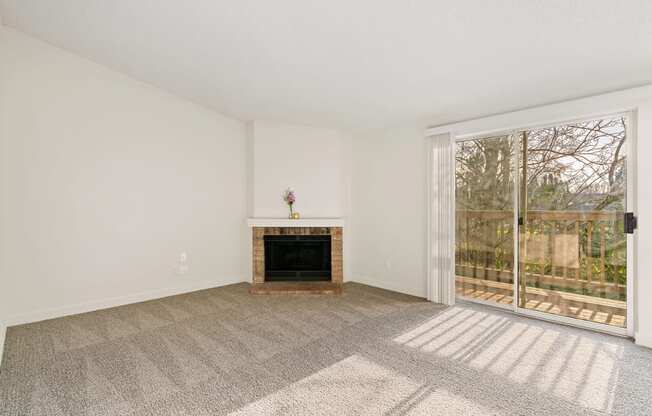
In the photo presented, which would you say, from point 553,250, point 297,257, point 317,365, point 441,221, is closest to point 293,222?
point 297,257

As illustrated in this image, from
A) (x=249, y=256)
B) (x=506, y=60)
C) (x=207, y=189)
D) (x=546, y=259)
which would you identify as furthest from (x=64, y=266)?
(x=546, y=259)

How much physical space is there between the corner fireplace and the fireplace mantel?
213mm

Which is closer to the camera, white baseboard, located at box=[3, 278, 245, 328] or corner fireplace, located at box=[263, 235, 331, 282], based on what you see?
white baseboard, located at box=[3, 278, 245, 328]

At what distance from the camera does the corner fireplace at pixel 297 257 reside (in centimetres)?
491

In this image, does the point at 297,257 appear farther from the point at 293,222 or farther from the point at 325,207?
the point at 325,207

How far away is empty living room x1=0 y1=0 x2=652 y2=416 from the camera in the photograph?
226 centimetres

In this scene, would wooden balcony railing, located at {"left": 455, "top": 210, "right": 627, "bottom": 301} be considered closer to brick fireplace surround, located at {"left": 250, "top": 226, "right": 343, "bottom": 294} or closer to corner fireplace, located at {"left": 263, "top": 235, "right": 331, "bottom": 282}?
brick fireplace surround, located at {"left": 250, "top": 226, "right": 343, "bottom": 294}

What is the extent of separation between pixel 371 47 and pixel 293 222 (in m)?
2.65

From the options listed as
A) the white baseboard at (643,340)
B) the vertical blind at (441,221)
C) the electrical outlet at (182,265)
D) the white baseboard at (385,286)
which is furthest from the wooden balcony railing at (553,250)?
the electrical outlet at (182,265)

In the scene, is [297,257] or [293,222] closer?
[293,222]

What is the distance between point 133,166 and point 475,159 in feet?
13.8

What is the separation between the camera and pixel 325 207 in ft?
16.8

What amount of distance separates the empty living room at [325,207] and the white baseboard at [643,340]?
1 cm

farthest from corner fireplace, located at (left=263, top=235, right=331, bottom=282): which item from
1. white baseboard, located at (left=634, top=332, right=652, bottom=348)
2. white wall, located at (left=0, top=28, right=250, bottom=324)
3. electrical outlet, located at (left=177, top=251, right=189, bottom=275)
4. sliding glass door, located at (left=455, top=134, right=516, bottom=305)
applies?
white baseboard, located at (left=634, top=332, right=652, bottom=348)
